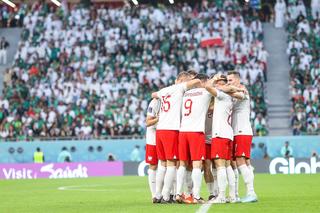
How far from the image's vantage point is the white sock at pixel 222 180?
60.8 feet

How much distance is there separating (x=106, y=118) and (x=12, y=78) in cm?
720

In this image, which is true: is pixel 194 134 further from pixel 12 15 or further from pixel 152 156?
pixel 12 15

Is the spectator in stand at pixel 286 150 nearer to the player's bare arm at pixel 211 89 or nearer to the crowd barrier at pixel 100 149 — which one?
the crowd barrier at pixel 100 149

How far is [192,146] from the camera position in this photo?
1872 centimetres

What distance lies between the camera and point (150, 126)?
20344mm

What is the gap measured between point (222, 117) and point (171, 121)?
1056 millimetres

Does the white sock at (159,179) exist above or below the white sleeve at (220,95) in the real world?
below

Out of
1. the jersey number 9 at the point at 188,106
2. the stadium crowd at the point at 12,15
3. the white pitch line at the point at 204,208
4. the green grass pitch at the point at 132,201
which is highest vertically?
the stadium crowd at the point at 12,15

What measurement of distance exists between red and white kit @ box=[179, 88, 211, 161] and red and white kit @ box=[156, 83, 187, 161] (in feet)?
0.75

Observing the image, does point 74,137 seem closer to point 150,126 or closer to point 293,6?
point 293,6

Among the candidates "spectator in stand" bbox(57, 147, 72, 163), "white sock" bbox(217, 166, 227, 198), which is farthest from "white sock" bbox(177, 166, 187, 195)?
"spectator in stand" bbox(57, 147, 72, 163)

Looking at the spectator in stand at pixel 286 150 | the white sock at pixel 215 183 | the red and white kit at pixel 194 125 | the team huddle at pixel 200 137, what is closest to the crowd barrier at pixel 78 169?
the spectator in stand at pixel 286 150

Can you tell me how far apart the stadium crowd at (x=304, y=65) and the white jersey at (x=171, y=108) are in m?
24.7

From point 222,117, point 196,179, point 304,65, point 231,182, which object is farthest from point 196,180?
point 304,65
